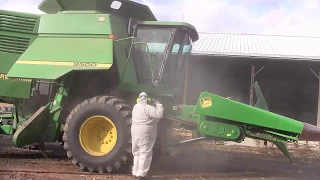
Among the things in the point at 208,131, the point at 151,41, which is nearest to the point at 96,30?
the point at 151,41

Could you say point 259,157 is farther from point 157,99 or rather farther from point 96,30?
point 96,30

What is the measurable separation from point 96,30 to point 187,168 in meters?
3.11

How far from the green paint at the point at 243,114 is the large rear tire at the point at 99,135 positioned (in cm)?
131

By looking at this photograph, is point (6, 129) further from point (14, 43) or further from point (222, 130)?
point (222, 130)

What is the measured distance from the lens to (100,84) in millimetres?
7883

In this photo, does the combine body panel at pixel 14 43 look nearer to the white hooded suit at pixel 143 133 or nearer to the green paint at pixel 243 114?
the white hooded suit at pixel 143 133

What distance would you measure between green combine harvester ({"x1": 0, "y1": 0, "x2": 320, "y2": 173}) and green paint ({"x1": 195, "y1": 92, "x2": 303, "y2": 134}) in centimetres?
2

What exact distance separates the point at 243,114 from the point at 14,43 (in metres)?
4.57

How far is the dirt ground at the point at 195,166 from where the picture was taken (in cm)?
690

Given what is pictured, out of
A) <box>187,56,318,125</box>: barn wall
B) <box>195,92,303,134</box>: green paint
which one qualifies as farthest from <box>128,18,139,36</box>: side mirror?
<box>187,56,318,125</box>: barn wall

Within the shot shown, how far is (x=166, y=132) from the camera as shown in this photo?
7477 millimetres

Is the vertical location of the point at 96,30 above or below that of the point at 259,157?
above

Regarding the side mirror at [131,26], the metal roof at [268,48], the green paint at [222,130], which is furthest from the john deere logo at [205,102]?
the metal roof at [268,48]

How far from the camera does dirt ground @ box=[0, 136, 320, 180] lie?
22.6 feet
